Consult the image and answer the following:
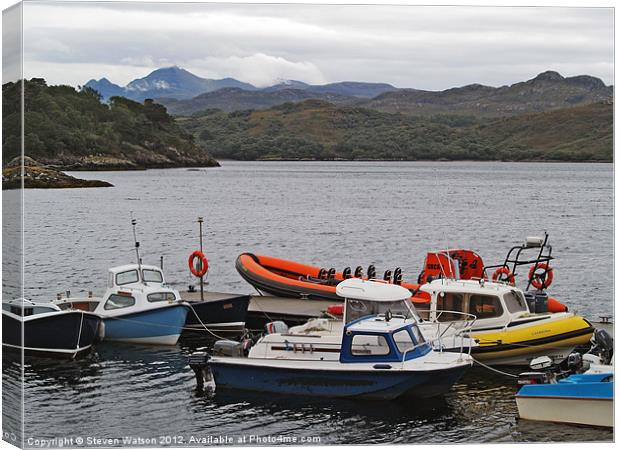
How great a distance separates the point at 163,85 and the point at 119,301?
451 centimetres

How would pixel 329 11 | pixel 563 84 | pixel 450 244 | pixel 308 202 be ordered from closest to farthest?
pixel 329 11 < pixel 563 84 < pixel 450 244 < pixel 308 202

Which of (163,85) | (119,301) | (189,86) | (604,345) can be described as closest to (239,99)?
(189,86)

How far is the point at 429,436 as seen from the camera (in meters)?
17.8

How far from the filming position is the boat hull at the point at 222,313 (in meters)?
24.1

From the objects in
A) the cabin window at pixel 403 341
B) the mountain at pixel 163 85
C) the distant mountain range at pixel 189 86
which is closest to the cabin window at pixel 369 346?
the cabin window at pixel 403 341

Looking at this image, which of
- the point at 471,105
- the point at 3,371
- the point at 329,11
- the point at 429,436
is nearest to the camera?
the point at 3,371

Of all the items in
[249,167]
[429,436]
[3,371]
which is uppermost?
[249,167]

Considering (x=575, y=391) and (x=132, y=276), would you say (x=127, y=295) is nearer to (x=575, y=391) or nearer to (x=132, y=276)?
(x=132, y=276)

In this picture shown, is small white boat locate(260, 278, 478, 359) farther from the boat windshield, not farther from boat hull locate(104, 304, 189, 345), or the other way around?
boat hull locate(104, 304, 189, 345)

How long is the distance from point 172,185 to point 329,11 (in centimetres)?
4392

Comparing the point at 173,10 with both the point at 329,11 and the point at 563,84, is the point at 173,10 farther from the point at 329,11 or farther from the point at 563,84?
the point at 563,84

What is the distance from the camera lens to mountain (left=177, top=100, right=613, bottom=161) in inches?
1024

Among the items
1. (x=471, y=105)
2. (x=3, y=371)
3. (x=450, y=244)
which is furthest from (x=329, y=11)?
(x=450, y=244)

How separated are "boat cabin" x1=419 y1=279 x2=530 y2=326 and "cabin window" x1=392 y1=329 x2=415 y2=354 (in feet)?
7.72
